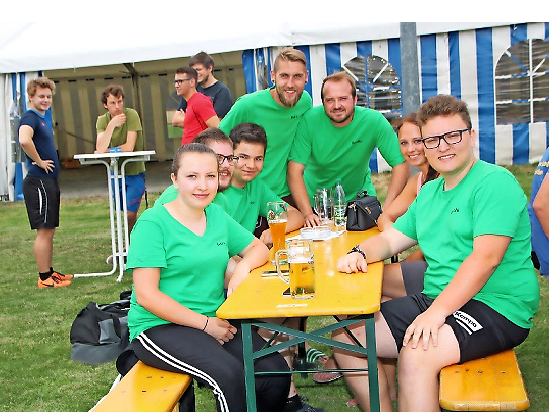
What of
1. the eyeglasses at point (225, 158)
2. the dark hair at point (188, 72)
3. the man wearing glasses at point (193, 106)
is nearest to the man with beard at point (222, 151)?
the eyeglasses at point (225, 158)

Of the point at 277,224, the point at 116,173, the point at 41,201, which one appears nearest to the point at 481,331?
the point at 277,224

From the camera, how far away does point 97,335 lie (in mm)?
4160

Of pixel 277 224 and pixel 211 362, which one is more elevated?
pixel 277 224

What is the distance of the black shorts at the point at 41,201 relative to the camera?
229 inches

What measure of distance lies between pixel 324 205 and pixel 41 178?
3032mm

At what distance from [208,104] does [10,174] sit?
6512 mm

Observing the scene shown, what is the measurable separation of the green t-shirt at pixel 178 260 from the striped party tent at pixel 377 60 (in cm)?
677

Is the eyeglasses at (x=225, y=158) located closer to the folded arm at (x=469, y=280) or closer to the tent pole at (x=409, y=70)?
the folded arm at (x=469, y=280)

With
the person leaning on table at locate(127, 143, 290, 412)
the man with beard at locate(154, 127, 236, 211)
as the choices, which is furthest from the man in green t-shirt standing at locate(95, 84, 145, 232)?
the person leaning on table at locate(127, 143, 290, 412)

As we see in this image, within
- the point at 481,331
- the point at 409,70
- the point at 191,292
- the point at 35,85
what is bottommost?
the point at 481,331

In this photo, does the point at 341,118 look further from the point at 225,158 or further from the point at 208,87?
the point at 208,87

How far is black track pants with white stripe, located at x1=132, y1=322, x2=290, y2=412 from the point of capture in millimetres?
2334

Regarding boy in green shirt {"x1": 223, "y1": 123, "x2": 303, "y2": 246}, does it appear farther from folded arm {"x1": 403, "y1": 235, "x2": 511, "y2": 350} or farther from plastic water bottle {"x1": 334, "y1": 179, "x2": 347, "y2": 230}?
folded arm {"x1": 403, "y1": 235, "x2": 511, "y2": 350}

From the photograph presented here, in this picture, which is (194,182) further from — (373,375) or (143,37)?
(143,37)
